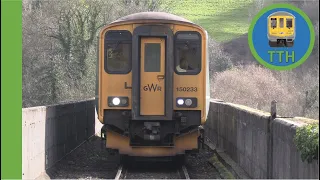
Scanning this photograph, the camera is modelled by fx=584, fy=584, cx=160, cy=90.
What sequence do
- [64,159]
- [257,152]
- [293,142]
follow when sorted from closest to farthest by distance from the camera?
[293,142]
[257,152]
[64,159]

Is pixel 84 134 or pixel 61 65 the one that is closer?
pixel 84 134

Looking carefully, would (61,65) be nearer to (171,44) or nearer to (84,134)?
(84,134)

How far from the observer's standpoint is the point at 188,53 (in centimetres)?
1263

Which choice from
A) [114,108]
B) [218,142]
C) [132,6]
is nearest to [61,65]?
[132,6]

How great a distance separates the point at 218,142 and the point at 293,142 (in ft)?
29.9

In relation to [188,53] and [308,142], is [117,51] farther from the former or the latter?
[308,142]

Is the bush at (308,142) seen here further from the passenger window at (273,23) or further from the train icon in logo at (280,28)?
the passenger window at (273,23)

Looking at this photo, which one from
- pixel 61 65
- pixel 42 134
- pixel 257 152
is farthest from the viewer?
pixel 61 65

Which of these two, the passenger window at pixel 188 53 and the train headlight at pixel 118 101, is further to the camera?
the passenger window at pixel 188 53

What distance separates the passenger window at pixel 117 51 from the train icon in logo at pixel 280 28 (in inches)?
267

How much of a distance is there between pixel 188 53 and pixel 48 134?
343cm

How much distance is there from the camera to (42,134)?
11.3 meters

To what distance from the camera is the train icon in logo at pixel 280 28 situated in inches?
228

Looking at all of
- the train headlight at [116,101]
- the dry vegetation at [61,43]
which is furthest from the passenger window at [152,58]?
the dry vegetation at [61,43]
